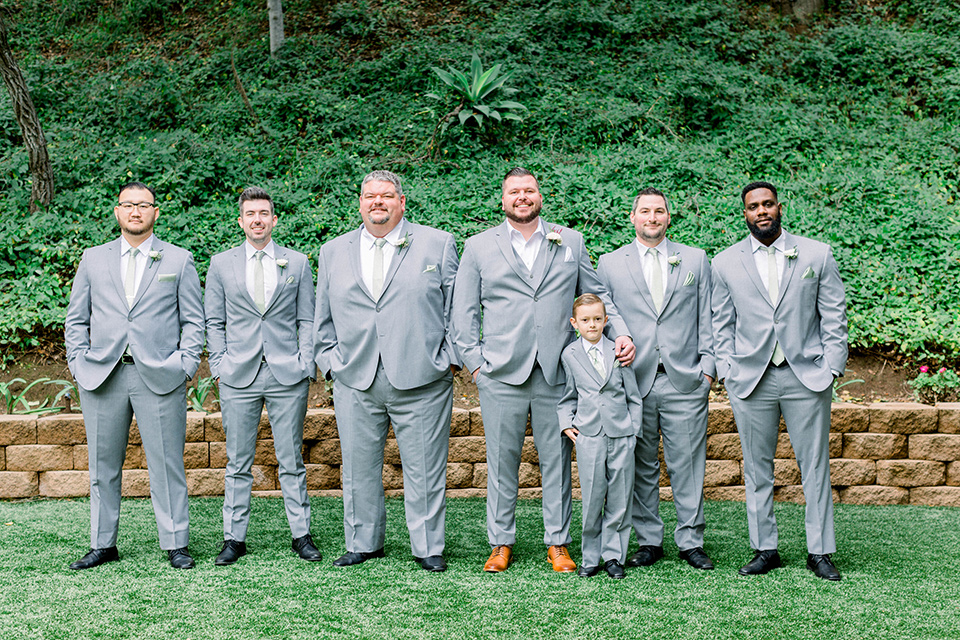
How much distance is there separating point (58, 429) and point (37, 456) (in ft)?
0.71

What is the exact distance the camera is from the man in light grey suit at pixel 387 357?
3967mm

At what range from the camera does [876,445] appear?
5.25 m

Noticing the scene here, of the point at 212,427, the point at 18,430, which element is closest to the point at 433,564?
the point at 212,427

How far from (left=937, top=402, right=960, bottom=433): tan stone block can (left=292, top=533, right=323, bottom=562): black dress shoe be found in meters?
3.98

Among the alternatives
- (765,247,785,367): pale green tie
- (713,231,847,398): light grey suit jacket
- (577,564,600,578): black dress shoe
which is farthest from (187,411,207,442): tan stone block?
(765,247,785,367): pale green tie

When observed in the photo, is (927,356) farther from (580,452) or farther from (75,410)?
(75,410)

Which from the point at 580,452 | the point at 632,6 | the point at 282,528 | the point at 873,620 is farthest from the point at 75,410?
the point at 632,6

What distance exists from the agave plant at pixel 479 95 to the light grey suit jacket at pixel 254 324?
4.45m

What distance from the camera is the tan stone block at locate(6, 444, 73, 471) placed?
515 centimetres

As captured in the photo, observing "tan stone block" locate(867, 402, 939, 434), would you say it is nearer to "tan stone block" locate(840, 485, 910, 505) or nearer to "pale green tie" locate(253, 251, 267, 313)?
"tan stone block" locate(840, 485, 910, 505)

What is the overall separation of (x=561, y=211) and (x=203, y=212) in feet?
10.5

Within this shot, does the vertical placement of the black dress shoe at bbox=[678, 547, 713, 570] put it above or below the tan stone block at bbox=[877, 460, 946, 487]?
below

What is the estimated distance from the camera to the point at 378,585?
3.71 meters

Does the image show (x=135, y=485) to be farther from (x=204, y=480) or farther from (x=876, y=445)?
(x=876, y=445)
